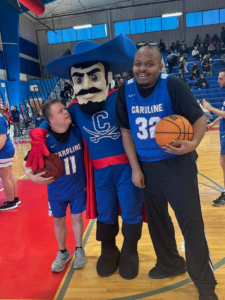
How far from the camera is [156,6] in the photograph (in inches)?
754

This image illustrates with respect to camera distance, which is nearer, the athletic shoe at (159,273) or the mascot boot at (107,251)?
the athletic shoe at (159,273)

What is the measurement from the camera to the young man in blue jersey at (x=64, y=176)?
7.00ft

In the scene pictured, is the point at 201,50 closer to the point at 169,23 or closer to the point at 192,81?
the point at 192,81

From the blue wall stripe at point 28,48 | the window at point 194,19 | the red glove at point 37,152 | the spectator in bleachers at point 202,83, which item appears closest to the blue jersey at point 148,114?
the red glove at point 37,152

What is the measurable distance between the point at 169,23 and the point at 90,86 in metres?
20.7

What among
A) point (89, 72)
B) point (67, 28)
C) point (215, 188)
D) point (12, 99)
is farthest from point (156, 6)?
point (89, 72)

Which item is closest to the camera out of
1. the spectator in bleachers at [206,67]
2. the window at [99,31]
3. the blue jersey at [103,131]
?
the blue jersey at [103,131]

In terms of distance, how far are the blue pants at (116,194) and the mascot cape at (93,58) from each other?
0.29 ft

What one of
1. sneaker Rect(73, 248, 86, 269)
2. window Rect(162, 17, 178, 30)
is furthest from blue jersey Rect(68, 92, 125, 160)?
window Rect(162, 17, 178, 30)

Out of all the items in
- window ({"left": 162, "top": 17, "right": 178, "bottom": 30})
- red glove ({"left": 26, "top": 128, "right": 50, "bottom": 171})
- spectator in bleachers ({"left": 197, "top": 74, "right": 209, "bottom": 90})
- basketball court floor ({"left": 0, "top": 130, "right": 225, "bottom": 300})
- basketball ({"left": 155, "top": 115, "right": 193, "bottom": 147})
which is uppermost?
window ({"left": 162, "top": 17, "right": 178, "bottom": 30})

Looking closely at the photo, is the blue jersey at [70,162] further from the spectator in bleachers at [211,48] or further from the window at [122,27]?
the window at [122,27]

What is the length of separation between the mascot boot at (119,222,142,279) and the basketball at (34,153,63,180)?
0.80 meters

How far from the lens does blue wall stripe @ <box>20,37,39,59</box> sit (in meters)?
19.1

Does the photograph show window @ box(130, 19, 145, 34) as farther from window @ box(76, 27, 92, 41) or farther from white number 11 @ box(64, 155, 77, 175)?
white number 11 @ box(64, 155, 77, 175)
